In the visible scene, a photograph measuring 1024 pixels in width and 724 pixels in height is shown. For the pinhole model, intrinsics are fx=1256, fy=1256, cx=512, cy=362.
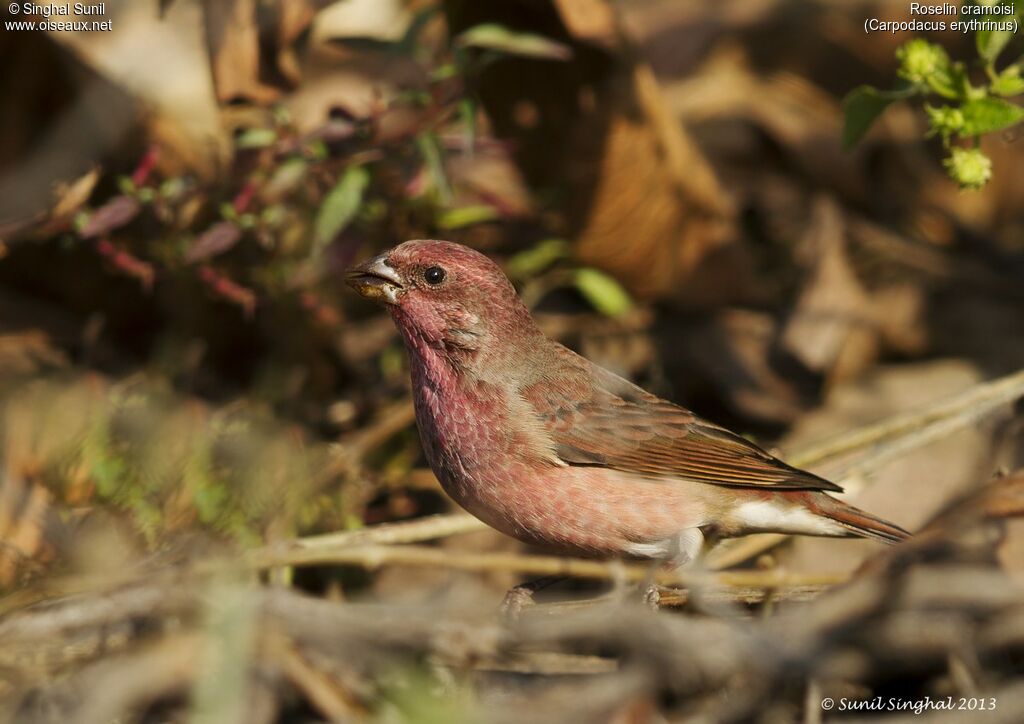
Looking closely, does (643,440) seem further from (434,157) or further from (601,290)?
(601,290)

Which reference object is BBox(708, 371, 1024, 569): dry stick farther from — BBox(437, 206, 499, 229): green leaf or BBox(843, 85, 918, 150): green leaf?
BBox(437, 206, 499, 229): green leaf

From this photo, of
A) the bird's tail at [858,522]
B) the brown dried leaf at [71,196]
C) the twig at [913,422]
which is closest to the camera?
the bird's tail at [858,522]

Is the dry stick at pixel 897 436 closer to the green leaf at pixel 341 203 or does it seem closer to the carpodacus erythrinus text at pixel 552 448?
the carpodacus erythrinus text at pixel 552 448

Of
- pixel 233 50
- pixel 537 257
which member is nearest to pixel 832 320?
pixel 537 257

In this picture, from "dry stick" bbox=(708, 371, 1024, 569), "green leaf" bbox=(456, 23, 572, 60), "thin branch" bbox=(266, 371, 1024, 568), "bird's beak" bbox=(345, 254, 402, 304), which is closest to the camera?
"bird's beak" bbox=(345, 254, 402, 304)

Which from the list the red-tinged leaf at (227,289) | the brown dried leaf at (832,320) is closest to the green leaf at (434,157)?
the red-tinged leaf at (227,289)

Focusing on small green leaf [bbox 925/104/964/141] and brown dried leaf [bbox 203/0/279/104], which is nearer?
small green leaf [bbox 925/104/964/141]

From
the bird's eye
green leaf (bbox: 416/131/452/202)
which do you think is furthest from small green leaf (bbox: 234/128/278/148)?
the bird's eye
